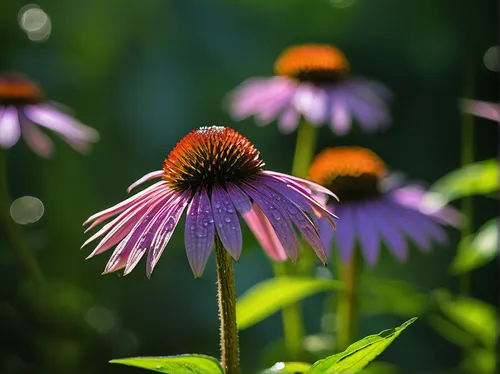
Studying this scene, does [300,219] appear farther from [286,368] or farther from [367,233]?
[367,233]

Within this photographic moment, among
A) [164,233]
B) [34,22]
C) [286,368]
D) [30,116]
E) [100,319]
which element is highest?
[34,22]

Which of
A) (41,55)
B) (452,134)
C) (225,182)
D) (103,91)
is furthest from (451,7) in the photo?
(225,182)

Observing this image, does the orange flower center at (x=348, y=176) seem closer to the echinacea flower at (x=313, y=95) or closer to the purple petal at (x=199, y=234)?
the echinacea flower at (x=313, y=95)

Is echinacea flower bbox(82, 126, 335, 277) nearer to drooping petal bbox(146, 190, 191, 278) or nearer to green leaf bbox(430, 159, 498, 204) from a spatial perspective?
drooping petal bbox(146, 190, 191, 278)

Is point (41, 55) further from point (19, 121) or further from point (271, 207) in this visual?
point (271, 207)

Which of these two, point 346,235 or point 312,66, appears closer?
point 346,235

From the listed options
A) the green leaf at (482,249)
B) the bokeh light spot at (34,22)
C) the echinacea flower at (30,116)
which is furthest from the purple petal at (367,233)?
the bokeh light spot at (34,22)

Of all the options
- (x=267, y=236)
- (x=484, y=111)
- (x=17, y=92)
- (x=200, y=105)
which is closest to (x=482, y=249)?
(x=484, y=111)

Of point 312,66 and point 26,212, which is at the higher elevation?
point 312,66
